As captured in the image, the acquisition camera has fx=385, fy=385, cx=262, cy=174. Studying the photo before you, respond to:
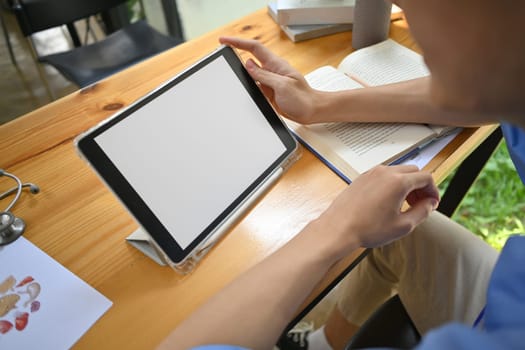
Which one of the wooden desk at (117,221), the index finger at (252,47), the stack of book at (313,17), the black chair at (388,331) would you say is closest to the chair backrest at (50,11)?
the wooden desk at (117,221)

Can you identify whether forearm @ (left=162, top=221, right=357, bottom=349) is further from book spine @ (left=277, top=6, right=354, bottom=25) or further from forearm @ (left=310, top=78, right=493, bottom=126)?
book spine @ (left=277, top=6, right=354, bottom=25)

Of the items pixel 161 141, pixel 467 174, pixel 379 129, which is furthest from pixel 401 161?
pixel 467 174

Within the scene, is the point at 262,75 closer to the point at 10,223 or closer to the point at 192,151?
the point at 192,151

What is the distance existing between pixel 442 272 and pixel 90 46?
144cm

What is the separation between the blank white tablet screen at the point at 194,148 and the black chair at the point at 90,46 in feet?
2.74

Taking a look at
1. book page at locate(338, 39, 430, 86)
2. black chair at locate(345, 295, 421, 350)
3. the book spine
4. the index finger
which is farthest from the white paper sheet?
the book spine

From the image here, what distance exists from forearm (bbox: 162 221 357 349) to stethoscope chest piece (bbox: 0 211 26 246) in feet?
1.08

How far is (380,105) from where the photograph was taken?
72cm

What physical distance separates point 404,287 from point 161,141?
1.63ft

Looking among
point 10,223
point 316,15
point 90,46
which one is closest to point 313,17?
point 316,15

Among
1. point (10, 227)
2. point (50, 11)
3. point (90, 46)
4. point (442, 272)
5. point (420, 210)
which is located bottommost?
point (442, 272)

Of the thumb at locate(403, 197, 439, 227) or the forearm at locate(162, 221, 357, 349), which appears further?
the thumb at locate(403, 197, 439, 227)

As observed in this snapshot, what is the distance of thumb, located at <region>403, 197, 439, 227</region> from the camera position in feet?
1.88

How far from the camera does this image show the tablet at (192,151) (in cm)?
51
